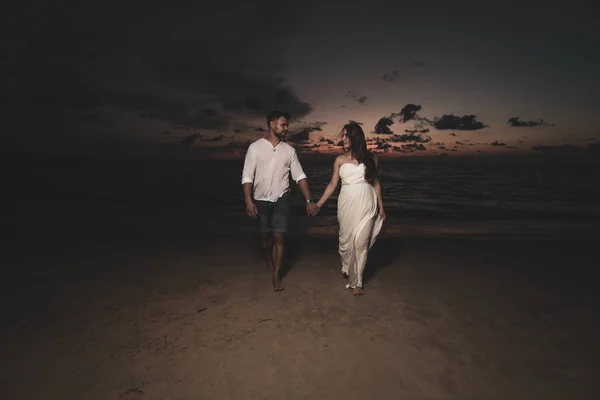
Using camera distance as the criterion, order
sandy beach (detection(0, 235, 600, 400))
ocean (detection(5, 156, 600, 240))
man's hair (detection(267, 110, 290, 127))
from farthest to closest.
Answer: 1. ocean (detection(5, 156, 600, 240))
2. man's hair (detection(267, 110, 290, 127))
3. sandy beach (detection(0, 235, 600, 400))

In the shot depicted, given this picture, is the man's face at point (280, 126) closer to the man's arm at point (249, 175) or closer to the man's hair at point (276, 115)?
the man's hair at point (276, 115)

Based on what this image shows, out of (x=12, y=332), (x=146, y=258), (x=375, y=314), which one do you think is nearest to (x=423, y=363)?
(x=375, y=314)

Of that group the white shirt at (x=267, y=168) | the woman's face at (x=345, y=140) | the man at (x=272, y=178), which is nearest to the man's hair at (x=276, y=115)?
the man at (x=272, y=178)

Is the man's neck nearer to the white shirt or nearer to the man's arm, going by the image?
the white shirt

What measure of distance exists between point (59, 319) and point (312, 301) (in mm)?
3222

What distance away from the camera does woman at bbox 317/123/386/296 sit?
4.62 m

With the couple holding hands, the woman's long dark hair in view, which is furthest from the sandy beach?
the woman's long dark hair

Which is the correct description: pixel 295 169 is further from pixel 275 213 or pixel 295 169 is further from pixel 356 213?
pixel 356 213

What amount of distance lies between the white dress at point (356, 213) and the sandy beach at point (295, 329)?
0.60 m

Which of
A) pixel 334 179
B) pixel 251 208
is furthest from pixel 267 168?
pixel 334 179

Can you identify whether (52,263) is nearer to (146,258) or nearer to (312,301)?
(146,258)

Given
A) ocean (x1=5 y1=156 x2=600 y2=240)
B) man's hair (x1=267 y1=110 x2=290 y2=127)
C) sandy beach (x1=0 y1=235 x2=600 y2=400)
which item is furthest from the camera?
ocean (x1=5 y1=156 x2=600 y2=240)

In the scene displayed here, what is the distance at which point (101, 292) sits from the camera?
4.93 meters

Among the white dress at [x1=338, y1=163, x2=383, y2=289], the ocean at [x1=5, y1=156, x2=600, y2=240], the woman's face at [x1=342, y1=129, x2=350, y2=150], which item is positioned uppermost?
the woman's face at [x1=342, y1=129, x2=350, y2=150]
